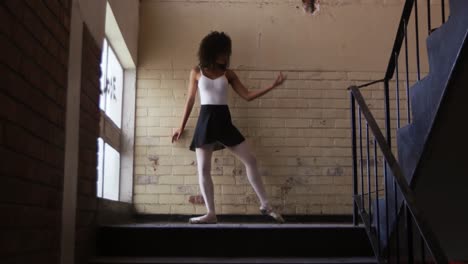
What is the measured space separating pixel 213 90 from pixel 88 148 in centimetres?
144

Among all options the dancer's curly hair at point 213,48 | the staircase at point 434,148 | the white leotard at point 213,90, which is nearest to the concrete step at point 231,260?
the staircase at point 434,148

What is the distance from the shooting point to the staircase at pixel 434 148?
9.86 feet

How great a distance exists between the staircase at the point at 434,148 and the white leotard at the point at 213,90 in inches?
Result: 52.9

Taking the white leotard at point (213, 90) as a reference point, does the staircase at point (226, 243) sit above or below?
below

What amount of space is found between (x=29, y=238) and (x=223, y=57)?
8.89ft

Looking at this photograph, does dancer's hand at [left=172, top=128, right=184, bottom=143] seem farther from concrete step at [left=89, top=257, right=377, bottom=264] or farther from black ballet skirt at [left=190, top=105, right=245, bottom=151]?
concrete step at [left=89, top=257, right=377, bottom=264]

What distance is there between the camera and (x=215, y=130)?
14.8 ft

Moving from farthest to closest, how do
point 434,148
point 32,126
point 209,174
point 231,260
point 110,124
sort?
point 110,124, point 209,174, point 231,260, point 434,148, point 32,126

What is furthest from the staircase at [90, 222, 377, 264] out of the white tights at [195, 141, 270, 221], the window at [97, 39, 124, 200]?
the window at [97, 39, 124, 200]

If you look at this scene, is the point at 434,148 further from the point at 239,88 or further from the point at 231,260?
the point at 239,88

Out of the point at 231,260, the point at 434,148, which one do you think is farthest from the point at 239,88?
the point at 434,148

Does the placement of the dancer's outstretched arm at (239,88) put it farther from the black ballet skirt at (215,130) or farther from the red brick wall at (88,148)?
the red brick wall at (88,148)

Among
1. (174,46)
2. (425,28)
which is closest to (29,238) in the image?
(174,46)

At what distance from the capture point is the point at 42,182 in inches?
99.6
